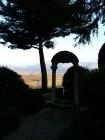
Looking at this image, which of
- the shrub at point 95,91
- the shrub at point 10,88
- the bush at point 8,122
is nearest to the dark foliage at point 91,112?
the shrub at point 95,91

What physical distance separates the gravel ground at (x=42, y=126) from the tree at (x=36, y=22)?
49.9 feet

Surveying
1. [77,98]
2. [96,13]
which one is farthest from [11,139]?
[96,13]

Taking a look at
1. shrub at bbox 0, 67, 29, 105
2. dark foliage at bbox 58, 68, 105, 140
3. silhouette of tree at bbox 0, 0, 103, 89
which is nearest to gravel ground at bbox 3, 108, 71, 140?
dark foliage at bbox 58, 68, 105, 140

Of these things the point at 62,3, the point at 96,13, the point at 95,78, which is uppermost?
the point at 62,3

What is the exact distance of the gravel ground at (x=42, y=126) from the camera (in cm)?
1260

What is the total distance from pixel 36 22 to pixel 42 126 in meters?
20.0

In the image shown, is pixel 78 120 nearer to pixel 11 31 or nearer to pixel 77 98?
pixel 77 98

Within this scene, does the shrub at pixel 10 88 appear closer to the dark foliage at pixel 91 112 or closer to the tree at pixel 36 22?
the dark foliage at pixel 91 112

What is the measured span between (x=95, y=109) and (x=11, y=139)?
260 cm

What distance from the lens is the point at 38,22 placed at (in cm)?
3356

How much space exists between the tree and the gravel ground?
1520 cm

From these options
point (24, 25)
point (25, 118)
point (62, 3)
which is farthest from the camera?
point (24, 25)

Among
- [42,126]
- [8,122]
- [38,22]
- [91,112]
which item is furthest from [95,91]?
[38,22]

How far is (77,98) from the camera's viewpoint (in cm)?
1759
